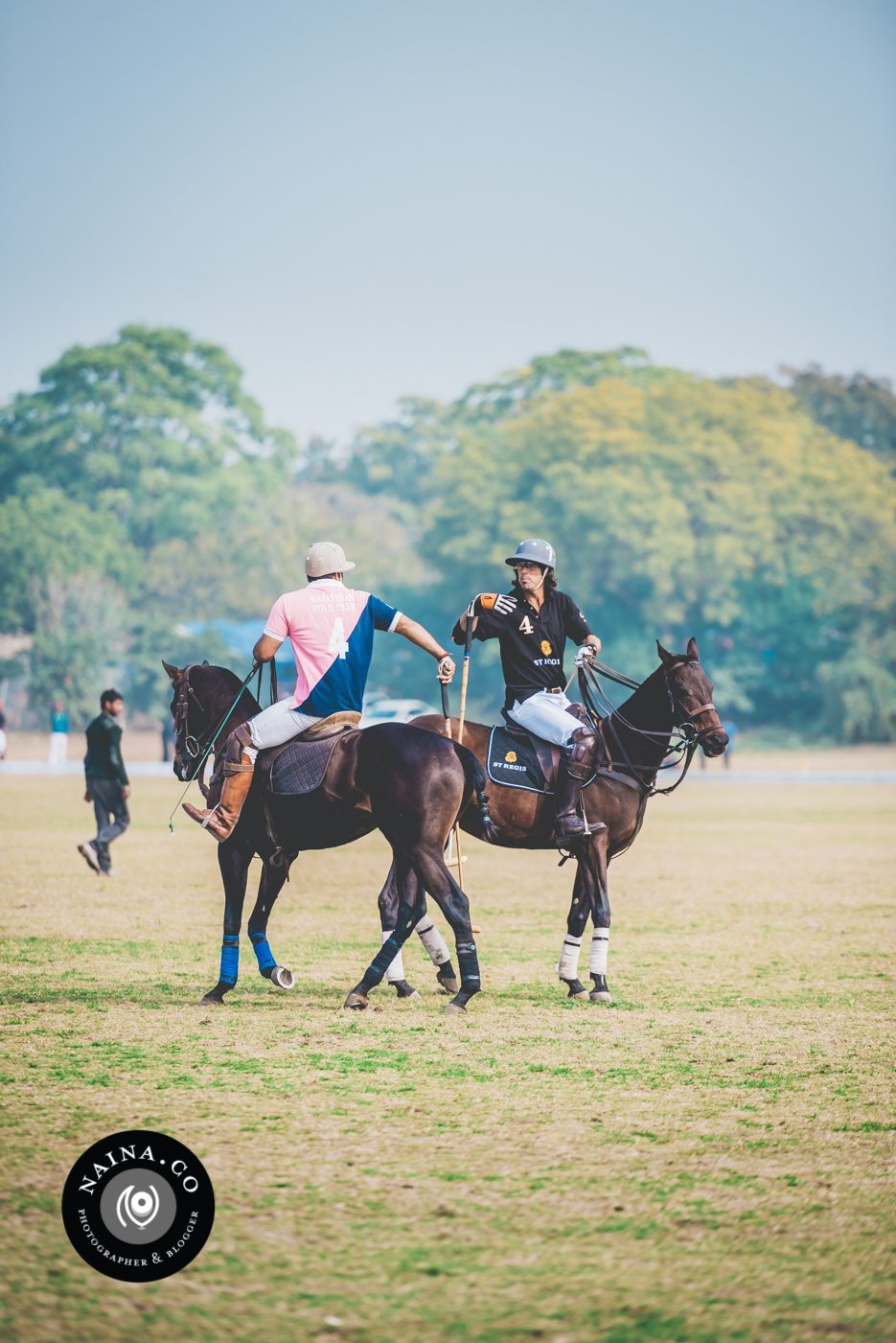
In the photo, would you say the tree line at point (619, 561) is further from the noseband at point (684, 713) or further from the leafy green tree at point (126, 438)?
the noseband at point (684, 713)

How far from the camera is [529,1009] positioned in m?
9.79

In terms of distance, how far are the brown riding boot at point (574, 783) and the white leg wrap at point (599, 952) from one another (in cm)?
60

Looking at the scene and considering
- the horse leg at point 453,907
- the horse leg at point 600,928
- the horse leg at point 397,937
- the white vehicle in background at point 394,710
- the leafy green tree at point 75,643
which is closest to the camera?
the horse leg at point 453,907

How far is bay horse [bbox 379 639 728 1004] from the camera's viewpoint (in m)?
10.3

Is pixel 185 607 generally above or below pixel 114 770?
above

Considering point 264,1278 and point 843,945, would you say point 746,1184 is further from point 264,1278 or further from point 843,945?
point 843,945

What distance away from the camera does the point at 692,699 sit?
10.6m

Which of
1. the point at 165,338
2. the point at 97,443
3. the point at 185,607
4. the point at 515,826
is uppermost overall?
the point at 165,338

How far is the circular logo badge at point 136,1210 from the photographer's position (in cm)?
513

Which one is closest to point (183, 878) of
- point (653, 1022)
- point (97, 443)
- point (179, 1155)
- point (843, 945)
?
point (843, 945)

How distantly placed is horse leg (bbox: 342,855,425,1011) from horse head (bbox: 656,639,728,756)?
7.13 feet

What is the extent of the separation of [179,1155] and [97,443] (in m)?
83.0

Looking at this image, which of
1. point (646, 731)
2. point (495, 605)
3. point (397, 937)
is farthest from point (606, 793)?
point (397, 937)

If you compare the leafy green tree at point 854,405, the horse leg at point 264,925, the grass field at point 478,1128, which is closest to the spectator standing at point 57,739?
the grass field at point 478,1128
